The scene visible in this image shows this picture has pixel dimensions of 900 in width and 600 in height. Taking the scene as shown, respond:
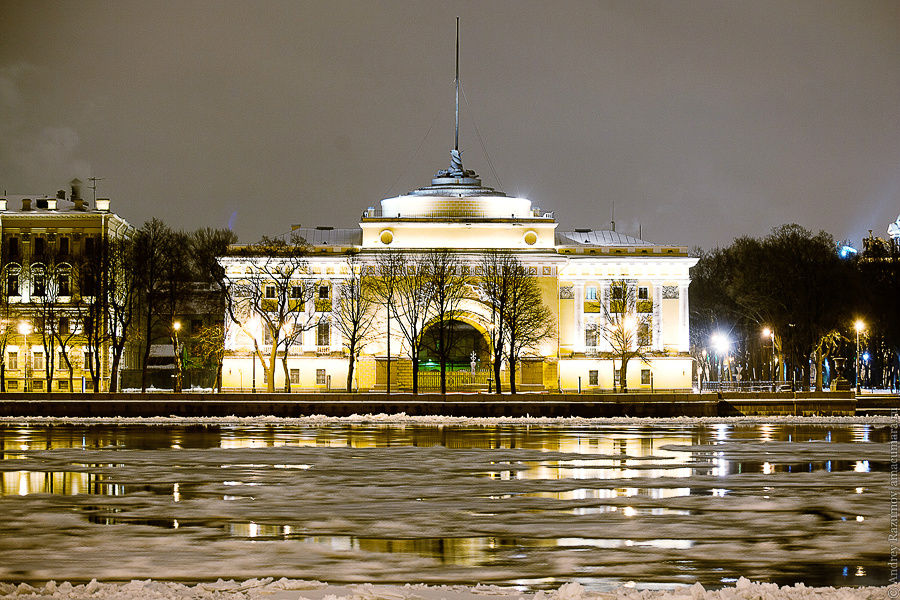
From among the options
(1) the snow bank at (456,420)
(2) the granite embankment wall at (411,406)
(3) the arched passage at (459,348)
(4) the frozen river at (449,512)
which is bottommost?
(4) the frozen river at (449,512)

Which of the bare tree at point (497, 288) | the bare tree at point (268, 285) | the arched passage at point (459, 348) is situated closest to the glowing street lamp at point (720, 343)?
the bare tree at point (497, 288)

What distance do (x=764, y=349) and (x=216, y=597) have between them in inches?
3823

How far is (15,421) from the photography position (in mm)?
59750

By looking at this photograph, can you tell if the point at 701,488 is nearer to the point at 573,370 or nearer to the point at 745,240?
the point at 573,370

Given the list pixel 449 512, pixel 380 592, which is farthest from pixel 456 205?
pixel 380 592

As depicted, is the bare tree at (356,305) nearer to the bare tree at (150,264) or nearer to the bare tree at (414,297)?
the bare tree at (414,297)

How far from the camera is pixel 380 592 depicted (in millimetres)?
17250

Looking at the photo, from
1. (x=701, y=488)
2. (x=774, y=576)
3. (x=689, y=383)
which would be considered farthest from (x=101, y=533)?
(x=689, y=383)

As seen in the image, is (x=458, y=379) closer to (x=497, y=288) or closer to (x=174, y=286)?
(x=497, y=288)

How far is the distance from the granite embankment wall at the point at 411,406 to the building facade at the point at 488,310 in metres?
29.8

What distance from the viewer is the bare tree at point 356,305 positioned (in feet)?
311

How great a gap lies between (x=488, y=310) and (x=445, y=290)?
7.79m

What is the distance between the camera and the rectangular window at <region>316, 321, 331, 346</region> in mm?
100875

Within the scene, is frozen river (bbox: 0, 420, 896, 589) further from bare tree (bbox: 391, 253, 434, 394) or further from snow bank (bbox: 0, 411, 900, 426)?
bare tree (bbox: 391, 253, 434, 394)
